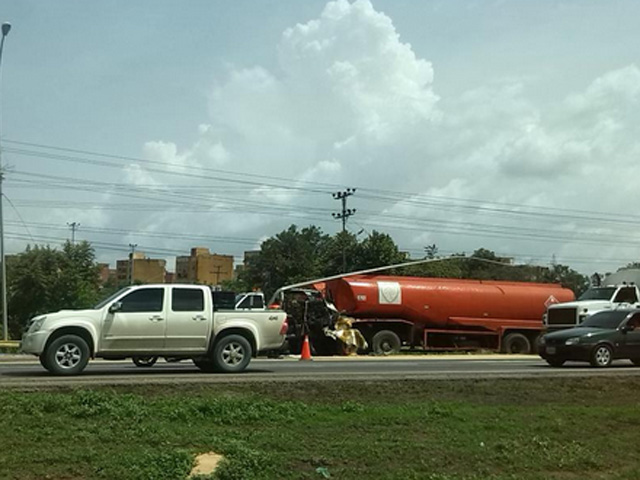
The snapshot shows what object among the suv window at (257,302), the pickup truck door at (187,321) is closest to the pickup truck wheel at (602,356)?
the pickup truck door at (187,321)

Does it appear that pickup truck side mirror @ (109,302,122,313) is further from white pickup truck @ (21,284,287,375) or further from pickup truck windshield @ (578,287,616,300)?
pickup truck windshield @ (578,287,616,300)

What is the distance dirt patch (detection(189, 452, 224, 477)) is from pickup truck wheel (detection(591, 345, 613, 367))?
1535 centimetres

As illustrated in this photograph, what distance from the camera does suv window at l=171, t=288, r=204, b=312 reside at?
16391mm

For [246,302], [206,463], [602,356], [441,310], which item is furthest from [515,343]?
[206,463]

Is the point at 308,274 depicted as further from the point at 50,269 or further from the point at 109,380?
the point at 109,380

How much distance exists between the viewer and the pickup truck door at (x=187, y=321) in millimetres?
16234

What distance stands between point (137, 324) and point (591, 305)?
19.3 m

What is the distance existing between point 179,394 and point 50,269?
4896 cm

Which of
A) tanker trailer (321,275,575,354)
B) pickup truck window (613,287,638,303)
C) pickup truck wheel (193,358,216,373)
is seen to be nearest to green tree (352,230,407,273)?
tanker trailer (321,275,575,354)

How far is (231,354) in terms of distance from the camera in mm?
16781

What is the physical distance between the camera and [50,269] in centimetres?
5784

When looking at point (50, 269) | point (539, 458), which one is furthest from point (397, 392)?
point (50, 269)

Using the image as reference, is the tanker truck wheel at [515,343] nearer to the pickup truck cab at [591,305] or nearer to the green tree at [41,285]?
the pickup truck cab at [591,305]

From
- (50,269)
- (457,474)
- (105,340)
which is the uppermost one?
(50,269)
